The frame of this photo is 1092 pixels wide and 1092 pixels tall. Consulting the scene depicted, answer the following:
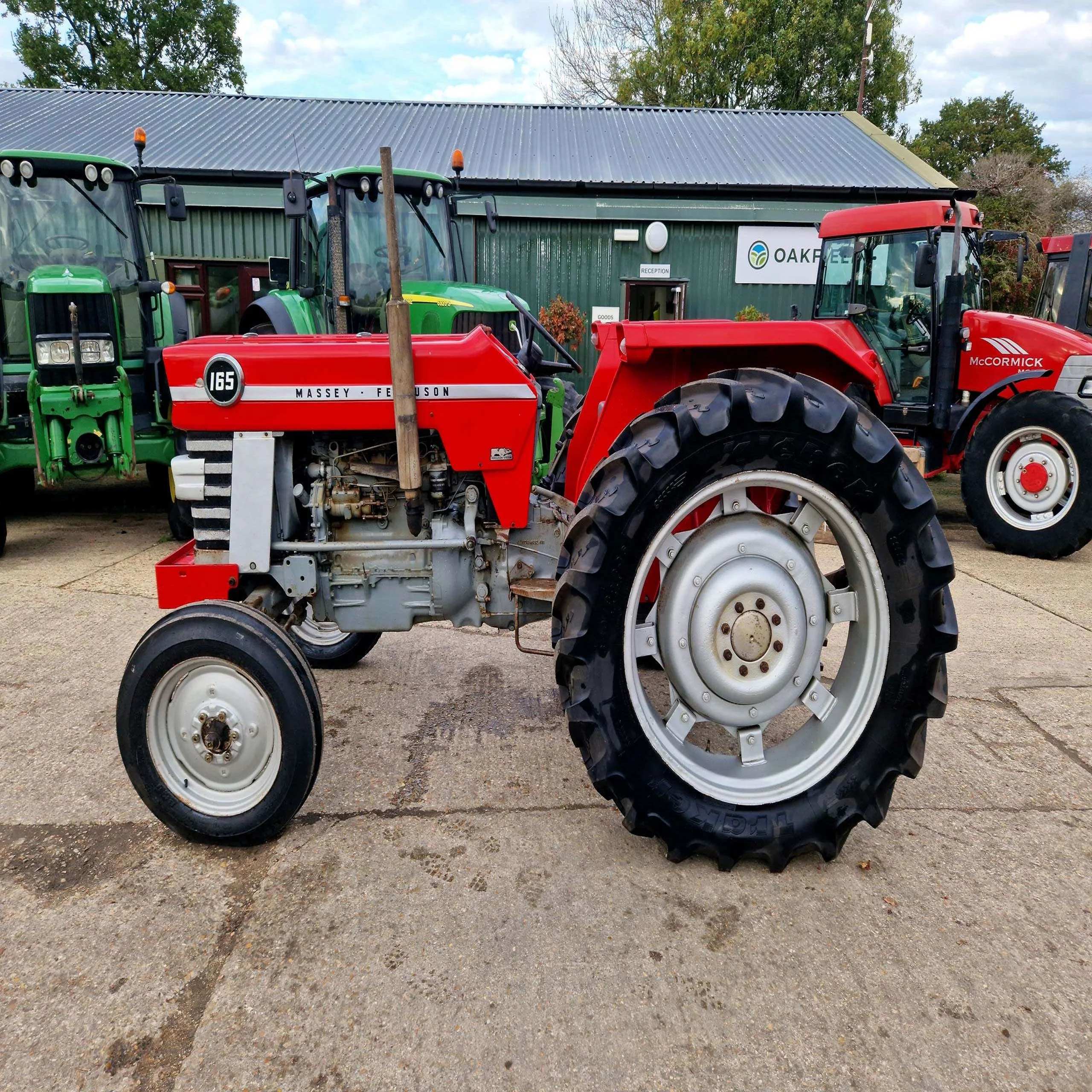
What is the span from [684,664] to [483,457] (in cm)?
89

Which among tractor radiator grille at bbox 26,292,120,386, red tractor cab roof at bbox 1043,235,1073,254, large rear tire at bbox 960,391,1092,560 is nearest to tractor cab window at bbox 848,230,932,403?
large rear tire at bbox 960,391,1092,560

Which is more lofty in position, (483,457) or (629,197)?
(629,197)

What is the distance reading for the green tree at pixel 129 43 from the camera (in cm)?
2652

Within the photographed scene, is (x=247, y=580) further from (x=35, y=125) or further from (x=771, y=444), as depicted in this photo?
(x=35, y=125)

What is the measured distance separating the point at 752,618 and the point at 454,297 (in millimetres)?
4784

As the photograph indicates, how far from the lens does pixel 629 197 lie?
465 inches

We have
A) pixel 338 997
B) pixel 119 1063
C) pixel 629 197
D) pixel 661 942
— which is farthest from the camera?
pixel 629 197

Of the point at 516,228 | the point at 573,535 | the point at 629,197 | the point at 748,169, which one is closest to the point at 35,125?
the point at 516,228

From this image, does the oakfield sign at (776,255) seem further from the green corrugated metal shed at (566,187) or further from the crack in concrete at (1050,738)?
the crack in concrete at (1050,738)

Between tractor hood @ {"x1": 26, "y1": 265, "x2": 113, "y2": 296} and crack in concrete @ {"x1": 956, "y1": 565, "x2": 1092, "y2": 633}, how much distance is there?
20.9 ft

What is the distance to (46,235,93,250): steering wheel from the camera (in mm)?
6688

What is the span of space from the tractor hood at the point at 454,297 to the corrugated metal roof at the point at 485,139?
5.49m

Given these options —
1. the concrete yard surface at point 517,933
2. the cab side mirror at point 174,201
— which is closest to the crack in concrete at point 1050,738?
the concrete yard surface at point 517,933

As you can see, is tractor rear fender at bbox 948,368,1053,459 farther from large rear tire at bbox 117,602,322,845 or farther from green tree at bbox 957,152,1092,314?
green tree at bbox 957,152,1092,314
